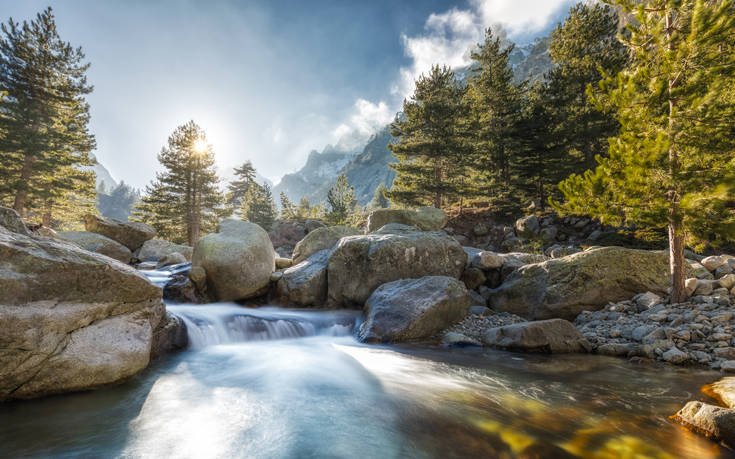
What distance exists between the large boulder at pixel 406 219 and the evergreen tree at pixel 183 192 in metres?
16.2

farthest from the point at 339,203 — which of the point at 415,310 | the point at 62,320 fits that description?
the point at 62,320

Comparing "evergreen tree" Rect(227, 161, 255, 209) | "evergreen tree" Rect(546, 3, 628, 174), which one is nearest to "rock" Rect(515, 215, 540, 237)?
"evergreen tree" Rect(546, 3, 628, 174)

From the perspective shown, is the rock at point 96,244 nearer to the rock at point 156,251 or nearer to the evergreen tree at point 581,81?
the rock at point 156,251

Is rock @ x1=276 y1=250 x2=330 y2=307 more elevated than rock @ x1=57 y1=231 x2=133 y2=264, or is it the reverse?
rock @ x1=57 y1=231 x2=133 y2=264

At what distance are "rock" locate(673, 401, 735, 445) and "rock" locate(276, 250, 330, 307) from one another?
8129 mm

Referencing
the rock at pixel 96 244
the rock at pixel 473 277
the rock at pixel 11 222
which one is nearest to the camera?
the rock at pixel 11 222

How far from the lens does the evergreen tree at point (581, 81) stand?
1816cm

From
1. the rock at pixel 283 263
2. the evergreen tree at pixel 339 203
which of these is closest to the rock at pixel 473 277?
the rock at pixel 283 263

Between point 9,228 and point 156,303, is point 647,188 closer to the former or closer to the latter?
point 156,303

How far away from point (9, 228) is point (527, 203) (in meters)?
23.1

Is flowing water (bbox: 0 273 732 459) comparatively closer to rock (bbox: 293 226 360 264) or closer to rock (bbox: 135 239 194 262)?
rock (bbox: 293 226 360 264)

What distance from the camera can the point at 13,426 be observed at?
2.93m

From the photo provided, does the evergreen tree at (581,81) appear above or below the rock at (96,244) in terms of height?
above

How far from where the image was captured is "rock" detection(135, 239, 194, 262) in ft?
50.5
